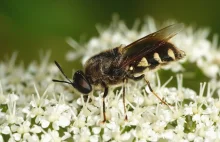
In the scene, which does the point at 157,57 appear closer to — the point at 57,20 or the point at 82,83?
the point at 82,83

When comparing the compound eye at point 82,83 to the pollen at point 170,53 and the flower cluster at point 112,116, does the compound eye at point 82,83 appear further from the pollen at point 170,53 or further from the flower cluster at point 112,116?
the pollen at point 170,53

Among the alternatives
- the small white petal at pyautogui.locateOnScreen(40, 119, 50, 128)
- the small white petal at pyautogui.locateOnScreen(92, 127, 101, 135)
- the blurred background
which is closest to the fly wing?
the small white petal at pyautogui.locateOnScreen(92, 127, 101, 135)

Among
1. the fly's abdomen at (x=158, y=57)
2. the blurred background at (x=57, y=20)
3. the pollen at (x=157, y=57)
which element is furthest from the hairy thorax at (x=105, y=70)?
the blurred background at (x=57, y=20)

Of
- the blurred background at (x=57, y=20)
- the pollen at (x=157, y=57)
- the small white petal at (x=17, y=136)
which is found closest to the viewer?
the small white petal at (x=17, y=136)

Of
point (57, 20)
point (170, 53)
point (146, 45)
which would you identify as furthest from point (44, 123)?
point (57, 20)

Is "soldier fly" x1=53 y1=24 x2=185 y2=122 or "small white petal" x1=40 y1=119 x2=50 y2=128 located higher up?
"soldier fly" x1=53 y1=24 x2=185 y2=122

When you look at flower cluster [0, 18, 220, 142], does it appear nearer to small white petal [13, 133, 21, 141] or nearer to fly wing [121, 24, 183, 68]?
small white petal [13, 133, 21, 141]
